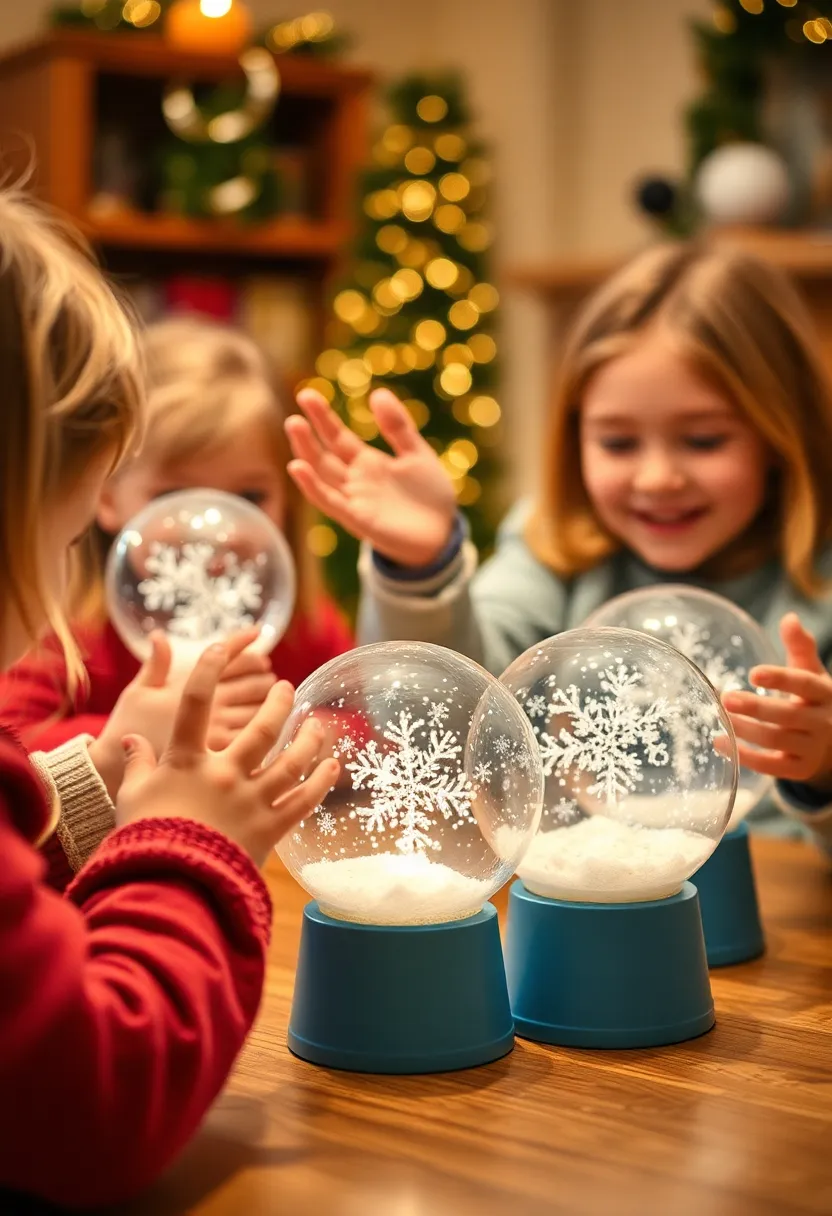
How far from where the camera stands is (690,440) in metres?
1.79

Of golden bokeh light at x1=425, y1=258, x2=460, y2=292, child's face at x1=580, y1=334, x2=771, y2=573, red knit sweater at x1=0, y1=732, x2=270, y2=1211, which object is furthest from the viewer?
golden bokeh light at x1=425, y1=258, x2=460, y2=292

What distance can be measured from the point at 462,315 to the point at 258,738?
12.3 ft

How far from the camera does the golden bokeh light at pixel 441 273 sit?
440 cm

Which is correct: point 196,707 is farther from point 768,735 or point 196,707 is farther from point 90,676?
point 90,676

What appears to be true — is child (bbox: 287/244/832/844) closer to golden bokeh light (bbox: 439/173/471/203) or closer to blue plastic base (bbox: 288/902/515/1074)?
blue plastic base (bbox: 288/902/515/1074)

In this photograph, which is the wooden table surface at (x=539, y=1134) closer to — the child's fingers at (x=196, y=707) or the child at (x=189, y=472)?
the child's fingers at (x=196, y=707)

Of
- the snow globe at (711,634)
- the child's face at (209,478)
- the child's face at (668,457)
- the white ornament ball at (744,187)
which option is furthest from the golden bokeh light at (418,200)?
the snow globe at (711,634)

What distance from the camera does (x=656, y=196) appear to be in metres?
3.64

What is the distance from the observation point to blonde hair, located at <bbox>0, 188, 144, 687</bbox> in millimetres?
757

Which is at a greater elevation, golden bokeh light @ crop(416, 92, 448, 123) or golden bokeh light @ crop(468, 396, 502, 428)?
golden bokeh light @ crop(416, 92, 448, 123)

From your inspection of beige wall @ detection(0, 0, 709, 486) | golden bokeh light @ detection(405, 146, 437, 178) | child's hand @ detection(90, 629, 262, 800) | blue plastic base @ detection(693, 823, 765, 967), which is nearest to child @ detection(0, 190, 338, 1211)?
child's hand @ detection(90, 629, 262, 800)

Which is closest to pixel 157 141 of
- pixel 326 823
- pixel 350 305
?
pixel 350 305

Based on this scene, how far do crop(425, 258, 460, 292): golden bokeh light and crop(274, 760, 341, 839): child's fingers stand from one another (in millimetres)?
3670

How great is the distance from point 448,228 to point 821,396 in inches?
108
